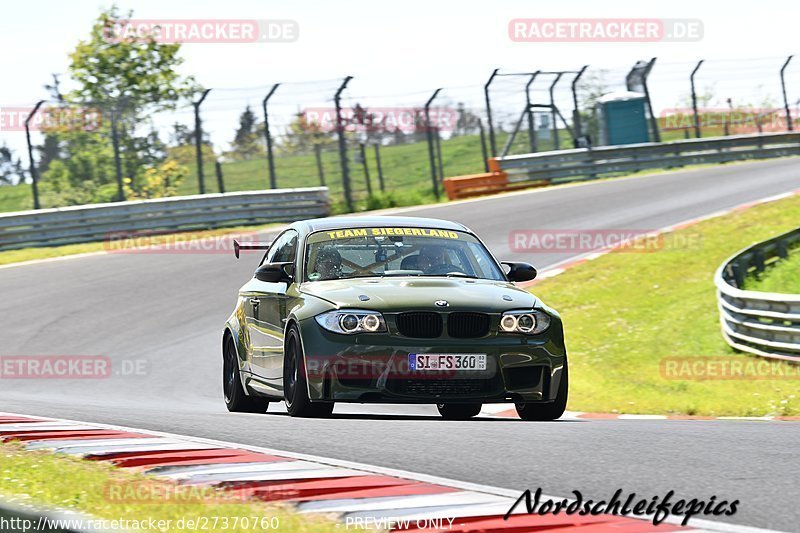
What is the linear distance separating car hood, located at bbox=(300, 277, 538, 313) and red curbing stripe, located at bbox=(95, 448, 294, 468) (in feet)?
6.07

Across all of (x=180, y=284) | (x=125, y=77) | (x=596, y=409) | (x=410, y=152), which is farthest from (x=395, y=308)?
(x=125, y=77)

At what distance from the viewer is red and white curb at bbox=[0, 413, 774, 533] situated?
5.11 meters

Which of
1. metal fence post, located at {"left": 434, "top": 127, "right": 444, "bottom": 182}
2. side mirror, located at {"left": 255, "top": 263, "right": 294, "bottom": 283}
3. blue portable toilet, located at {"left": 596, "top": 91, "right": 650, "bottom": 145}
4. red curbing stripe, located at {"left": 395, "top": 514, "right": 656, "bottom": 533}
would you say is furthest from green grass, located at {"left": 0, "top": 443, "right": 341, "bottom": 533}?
blue portable toilet, located at {"left": 596, "top": 91, "right": 650, "bottom": 145}

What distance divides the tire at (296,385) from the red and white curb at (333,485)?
1.11 metres

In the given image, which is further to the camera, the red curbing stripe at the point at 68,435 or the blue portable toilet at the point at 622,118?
the blue portable toilet at the point at 622,118

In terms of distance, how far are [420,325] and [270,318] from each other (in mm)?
1657

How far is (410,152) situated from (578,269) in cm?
1462

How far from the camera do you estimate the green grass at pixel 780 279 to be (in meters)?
18.3

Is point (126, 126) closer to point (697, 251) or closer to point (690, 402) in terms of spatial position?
point (697, 251)

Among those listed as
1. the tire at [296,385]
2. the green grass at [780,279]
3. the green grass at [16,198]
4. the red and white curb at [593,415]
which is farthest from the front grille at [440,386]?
the green grass at [16,198]

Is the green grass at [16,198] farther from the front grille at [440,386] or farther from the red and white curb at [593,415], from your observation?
the front grille at [440,386]

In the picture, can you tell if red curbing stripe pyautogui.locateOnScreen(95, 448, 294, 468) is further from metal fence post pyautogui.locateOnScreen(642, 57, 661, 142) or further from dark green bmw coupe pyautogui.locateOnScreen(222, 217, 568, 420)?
metal fence post pyautogui.locateOnScreen(642, 57, 661, 142)

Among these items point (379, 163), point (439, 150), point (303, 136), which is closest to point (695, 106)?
point (439, 150)

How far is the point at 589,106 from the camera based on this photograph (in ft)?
126
